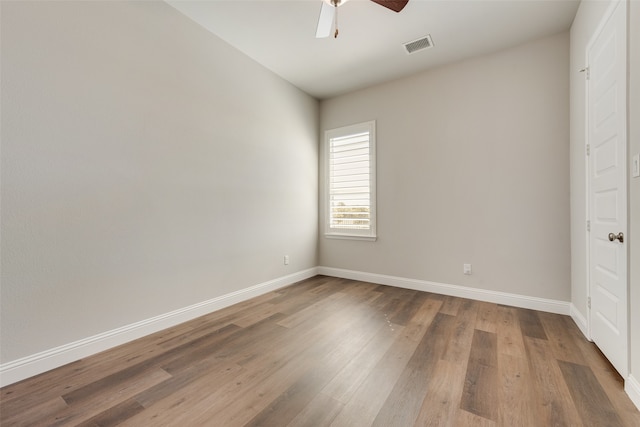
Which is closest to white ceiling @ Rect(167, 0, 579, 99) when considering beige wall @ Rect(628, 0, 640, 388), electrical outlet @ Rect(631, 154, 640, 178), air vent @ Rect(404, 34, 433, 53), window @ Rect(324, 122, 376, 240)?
air vent @ Rect(404, 34, 433, 53)

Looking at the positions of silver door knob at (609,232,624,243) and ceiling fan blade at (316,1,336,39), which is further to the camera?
ceiling fan blade at (316,1,336,39)

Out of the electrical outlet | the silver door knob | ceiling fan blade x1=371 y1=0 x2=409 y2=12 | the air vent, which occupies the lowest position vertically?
the silver door knob

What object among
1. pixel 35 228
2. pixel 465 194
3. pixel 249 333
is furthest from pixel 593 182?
A: pixel 35 228

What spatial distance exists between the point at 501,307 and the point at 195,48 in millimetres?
4396

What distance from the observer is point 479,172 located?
3.27 m

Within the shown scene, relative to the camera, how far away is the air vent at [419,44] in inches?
116

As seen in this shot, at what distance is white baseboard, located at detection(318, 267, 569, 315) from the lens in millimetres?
2879

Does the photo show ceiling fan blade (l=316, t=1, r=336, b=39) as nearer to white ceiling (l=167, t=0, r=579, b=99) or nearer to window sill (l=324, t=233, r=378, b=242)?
white ceiling (l=167, t=0, r=579, b=99)

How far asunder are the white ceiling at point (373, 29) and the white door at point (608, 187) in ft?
2.72

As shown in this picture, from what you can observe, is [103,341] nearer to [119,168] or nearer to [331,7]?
[119,168]

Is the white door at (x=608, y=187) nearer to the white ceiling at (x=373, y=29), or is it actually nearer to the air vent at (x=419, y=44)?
the white ceiling at (x=373, y=29)

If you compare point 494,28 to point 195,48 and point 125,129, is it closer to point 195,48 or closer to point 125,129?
point 195,48

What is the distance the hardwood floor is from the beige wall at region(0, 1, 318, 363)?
→ 0.44 metres

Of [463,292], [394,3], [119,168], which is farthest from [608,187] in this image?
[119,168]
